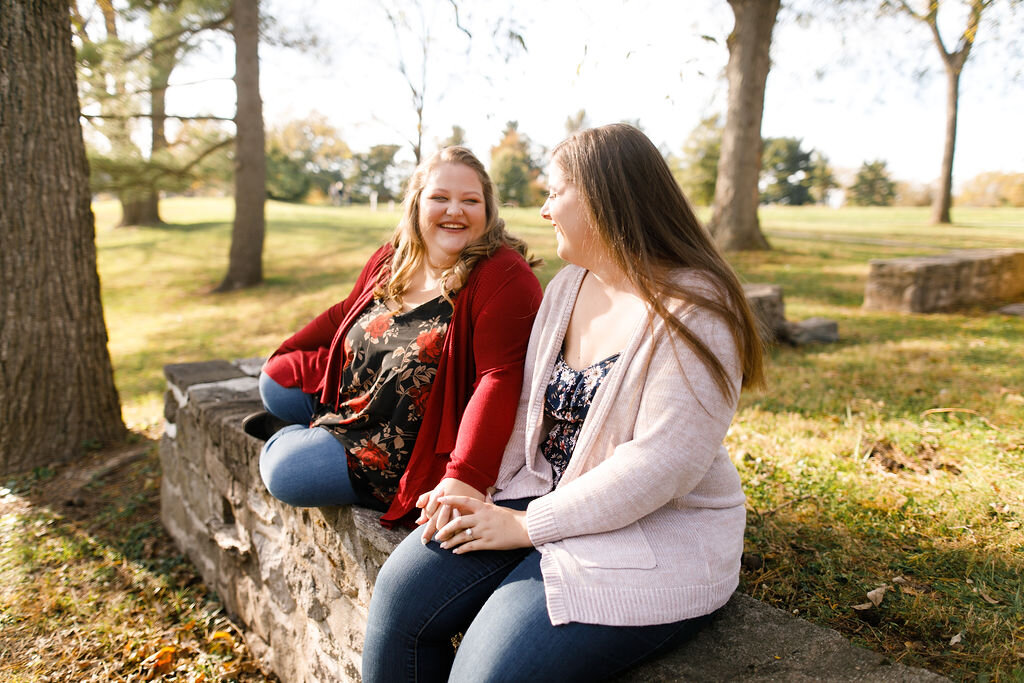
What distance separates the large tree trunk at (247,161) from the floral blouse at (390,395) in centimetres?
881

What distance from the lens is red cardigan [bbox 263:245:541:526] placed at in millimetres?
1812

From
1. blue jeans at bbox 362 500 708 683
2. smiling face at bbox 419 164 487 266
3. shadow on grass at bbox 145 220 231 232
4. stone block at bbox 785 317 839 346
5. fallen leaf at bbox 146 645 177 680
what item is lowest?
fallen leaf at bbox 146 645 177 680

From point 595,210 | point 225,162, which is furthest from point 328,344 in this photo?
point 225,162

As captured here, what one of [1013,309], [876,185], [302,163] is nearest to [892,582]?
[1013,309]

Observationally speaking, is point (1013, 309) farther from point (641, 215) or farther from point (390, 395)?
point (390, 395)

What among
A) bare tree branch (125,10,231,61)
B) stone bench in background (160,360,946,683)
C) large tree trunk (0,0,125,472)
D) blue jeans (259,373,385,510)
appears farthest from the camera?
bare tree branch (125,10,231,61)

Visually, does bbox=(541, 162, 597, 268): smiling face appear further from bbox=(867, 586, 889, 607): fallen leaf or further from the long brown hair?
bbox=(867, 586, 889, 607): fallen leaf

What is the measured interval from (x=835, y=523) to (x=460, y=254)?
64.6 inches

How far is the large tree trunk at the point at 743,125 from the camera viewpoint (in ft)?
30.8

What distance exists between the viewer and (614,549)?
1.47 m

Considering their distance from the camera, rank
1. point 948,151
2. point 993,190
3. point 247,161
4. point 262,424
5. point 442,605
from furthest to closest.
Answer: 1. point 993,190
2. point 948,151
3. point 247,161
4. point 262,424
5. point 442,605

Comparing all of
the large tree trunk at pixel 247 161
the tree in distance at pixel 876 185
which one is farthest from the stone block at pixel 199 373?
the tree in distance at pixel 876 185

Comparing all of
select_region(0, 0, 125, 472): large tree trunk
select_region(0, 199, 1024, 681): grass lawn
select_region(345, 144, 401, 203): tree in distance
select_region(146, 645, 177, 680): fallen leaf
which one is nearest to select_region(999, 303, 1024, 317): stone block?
select_region(0, 199, 1024, 681): grass lawn

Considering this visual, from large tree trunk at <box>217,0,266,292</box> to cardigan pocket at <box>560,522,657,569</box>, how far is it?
9776mm
